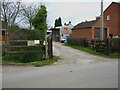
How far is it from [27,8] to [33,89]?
71.4 ft

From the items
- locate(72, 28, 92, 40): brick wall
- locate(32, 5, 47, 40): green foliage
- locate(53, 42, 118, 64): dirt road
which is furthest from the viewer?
locate(72, 28, 92, 40): brick wall

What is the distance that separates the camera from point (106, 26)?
30750mm

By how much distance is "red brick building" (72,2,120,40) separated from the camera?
29.3 m

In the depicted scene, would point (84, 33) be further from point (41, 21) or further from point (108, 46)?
point (41, 21)

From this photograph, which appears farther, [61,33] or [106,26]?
[61,33]

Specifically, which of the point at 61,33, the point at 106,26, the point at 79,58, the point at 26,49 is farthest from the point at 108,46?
the point at 61,33

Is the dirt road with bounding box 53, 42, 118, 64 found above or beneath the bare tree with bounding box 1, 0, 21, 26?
beneath

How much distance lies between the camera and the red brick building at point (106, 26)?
29.3 metres

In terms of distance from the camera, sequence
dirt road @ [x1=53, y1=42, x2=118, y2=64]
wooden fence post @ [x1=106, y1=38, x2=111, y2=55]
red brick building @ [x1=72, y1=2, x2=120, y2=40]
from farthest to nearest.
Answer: red brick building @ [x1=72, y1=2, x2=120, y2=40] < wooden fence post @ [x1=106, y1=38, x2=111, y2=55] < dirt road @ [x1=53, y1=42, x2=118, y2=64]

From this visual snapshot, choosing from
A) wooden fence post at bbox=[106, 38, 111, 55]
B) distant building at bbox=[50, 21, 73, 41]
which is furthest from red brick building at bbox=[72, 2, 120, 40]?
wooden fence post at bbox=[106, 38, 111, 55]

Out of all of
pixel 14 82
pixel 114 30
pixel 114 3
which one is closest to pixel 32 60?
pixel 14 82

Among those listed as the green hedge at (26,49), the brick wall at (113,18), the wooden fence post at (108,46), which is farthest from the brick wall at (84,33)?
the green hedge at (26,49)

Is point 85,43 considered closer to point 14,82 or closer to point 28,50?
point 28,50

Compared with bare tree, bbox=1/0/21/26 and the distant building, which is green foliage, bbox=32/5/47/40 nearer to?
bare tree, bbox=1/0/21/26
